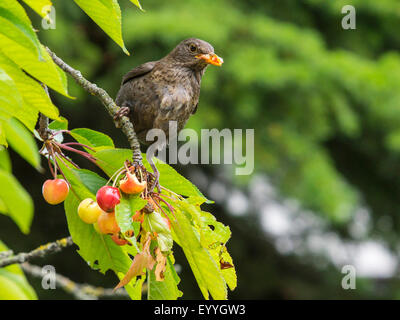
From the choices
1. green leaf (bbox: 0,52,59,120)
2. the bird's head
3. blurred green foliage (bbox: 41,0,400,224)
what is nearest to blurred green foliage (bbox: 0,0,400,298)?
blurred green foliage (bbox: 41,0,400,224)

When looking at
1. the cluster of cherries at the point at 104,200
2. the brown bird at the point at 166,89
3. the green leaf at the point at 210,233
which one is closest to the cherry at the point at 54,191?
the cluster of cherries at the point at 104,200

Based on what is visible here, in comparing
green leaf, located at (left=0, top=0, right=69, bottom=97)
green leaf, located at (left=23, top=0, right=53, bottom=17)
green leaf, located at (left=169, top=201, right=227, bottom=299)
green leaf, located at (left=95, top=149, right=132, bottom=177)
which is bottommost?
green leaf, located at (left=169, top=201, right=227, bottom=299)

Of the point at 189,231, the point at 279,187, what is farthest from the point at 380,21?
the point at 189,231

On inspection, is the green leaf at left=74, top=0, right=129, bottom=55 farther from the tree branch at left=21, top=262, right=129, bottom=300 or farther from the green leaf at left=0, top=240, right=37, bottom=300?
the tree branch at left=21, top=262, right=129, bottom=300

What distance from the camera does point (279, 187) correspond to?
3961 mm

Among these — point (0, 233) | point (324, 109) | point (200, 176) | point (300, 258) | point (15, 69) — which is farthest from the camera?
point (300, 258)

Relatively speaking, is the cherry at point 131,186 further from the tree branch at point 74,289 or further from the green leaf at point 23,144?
the tree branch at point 74,289

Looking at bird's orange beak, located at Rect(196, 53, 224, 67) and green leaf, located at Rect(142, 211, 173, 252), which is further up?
bird's orange beak, located at Rect(196, 53, 224, 67)

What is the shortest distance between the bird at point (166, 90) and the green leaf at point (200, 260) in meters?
0.76

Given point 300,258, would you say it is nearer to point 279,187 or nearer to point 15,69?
point 279,187

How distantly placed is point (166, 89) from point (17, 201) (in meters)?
1.34

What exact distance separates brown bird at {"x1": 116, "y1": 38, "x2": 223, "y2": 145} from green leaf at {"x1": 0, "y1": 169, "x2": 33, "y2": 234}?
1.15 meters

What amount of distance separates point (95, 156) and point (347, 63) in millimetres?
2681

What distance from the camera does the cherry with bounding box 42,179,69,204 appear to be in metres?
0.98
